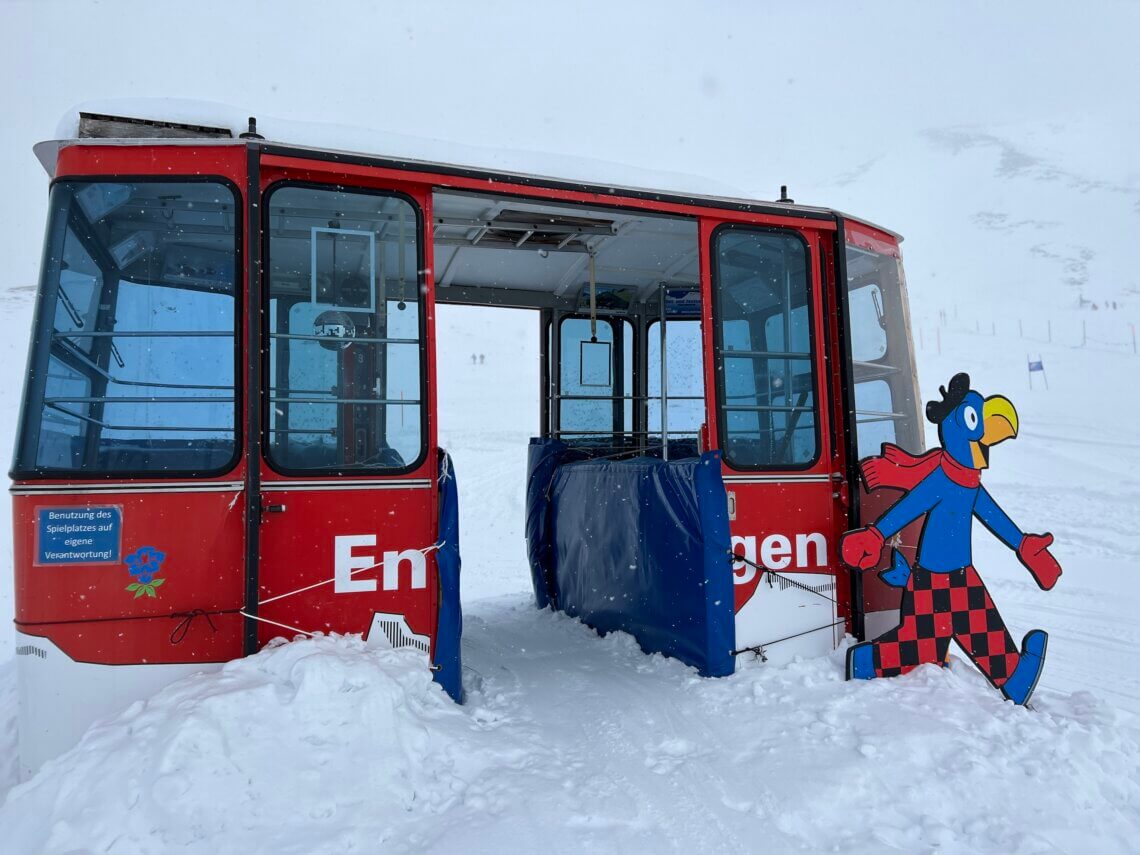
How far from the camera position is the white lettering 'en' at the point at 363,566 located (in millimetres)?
3896

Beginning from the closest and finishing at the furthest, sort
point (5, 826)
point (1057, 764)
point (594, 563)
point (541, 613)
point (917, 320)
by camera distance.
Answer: point (5, 826) → point (1057, 764) → point (594, 563) → point (541, 613) → point (917, 320)

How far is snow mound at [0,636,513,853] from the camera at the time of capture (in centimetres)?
267

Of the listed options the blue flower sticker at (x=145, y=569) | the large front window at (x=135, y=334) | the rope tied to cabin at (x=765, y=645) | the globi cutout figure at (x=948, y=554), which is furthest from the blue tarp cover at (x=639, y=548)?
the blue flower sticker at (x=145, y=569)

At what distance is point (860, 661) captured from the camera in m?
4.35

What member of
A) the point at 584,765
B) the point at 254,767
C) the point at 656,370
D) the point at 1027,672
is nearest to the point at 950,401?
the point at 1027,672

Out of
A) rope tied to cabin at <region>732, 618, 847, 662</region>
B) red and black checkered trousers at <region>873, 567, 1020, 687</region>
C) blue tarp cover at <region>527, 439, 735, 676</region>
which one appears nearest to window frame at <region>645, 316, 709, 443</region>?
blue tarp cover at <region>527, 439, 735, 676</region>

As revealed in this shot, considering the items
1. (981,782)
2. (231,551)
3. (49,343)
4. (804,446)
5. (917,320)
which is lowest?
(981,782)

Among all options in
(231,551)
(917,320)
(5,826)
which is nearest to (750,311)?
(231,551)

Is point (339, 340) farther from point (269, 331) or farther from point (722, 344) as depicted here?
point (722, 344)

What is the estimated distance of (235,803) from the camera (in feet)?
9.14

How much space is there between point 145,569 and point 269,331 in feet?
4.09

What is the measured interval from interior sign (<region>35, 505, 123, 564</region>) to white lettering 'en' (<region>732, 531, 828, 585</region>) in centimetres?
325

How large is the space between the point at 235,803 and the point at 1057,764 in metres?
3.36

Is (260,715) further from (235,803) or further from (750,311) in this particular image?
(750,311)
